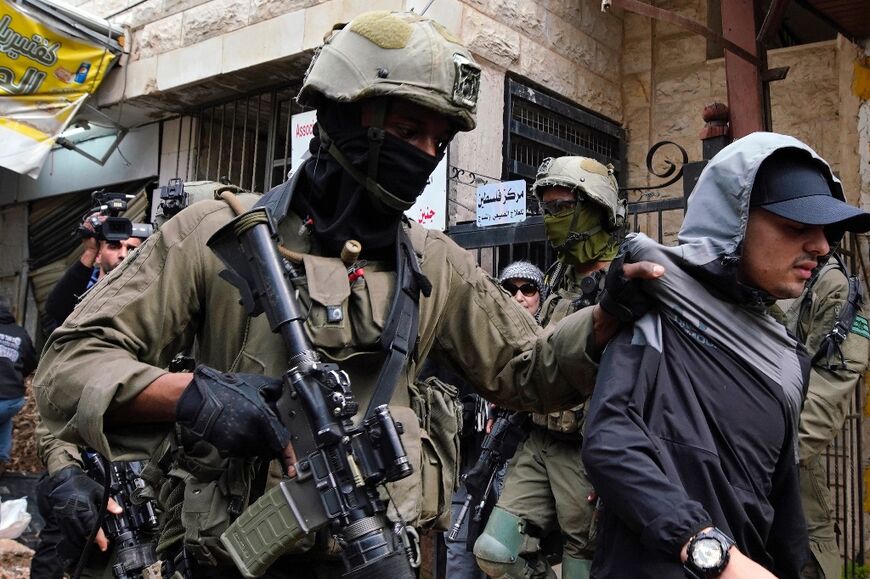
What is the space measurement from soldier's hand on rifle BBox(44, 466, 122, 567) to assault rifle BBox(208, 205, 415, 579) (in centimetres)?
236

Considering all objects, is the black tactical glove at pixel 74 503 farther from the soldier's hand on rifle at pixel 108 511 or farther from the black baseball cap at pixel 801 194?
the black baseball cap at pixel 801 194

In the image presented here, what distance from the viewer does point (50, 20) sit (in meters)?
9.70

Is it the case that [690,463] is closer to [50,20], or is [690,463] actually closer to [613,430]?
[613,430]

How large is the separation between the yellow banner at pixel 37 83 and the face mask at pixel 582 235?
21.3 feet

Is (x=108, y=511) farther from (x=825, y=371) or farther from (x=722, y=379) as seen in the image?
(x=825, y=371)

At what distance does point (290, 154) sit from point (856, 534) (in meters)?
5.65

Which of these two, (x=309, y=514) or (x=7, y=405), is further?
(x=7, y=405)

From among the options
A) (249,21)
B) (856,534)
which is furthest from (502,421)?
(249,21)

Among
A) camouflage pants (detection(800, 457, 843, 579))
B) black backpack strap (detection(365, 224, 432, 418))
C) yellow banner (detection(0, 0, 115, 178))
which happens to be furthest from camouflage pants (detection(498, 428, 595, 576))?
yellow banner (detection(0, 0, 115, 178))

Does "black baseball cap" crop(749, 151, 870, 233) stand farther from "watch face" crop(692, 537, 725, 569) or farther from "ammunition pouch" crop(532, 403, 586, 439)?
"ammunition pouch" crop(532, 403, 586, 439)

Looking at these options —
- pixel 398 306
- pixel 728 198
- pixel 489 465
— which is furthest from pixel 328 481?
pixel 489 465

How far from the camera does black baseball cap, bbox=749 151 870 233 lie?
254 cm

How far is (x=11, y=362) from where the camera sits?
811cm

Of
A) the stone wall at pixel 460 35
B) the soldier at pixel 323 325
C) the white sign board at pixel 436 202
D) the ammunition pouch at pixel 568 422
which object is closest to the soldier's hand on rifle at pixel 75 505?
the ammunition pouch at pixel 568 422
